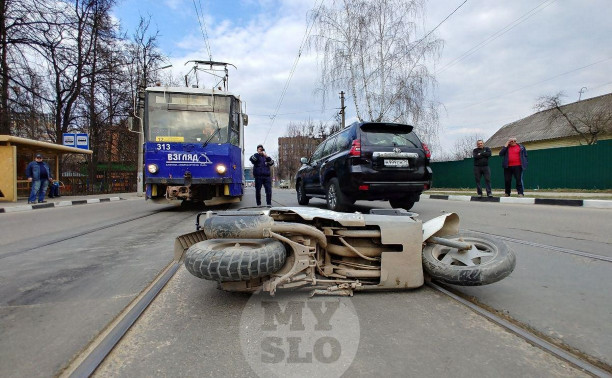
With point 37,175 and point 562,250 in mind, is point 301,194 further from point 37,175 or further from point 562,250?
point 37,175

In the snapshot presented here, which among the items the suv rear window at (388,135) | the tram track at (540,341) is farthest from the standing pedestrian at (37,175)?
the tram track at (540,341)

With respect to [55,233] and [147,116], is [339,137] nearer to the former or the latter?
[147,116]

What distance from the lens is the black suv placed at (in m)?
5.96

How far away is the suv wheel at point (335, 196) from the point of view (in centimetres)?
645

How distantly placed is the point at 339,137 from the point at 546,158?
47.9 ft

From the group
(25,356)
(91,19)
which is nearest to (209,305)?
(25,356)

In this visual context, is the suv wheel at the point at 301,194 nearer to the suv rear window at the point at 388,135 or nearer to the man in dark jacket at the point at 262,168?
the man in dark jacket at the point at 262,168

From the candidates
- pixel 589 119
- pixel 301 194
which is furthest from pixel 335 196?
pixel 589 119

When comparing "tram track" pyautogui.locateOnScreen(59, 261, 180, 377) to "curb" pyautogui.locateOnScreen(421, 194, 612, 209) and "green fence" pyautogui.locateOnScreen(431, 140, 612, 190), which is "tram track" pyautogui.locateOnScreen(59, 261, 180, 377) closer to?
"curb" pyautogui.locateOnScreen(421, 194, 612, 209)

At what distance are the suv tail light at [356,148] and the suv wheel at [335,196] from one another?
79 cm

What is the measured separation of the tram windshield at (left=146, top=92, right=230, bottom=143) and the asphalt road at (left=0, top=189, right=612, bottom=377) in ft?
16.4

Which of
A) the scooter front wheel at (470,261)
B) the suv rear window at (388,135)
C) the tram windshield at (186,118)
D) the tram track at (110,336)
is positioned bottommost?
the tram track at (110,336)

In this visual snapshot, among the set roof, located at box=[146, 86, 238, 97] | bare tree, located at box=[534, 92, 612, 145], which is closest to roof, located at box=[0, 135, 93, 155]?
roof, located at box=[146, 86, 238, 97]

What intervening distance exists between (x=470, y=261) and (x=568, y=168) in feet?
55.5
